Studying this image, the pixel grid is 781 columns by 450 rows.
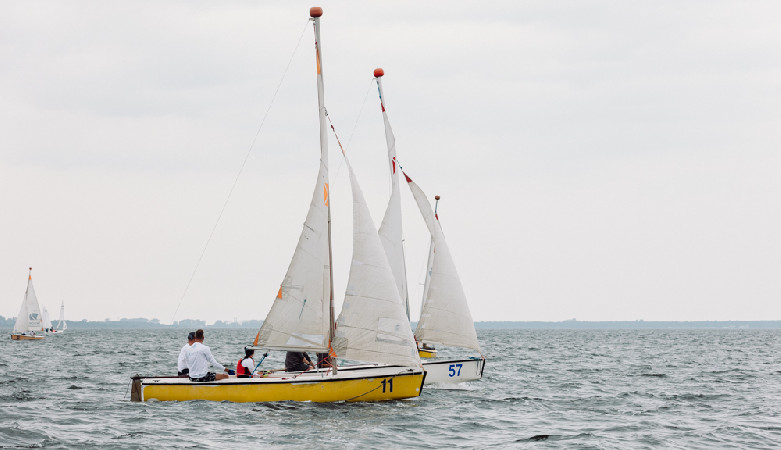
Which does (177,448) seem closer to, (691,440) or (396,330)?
(396,330)

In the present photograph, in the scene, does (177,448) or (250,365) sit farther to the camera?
(250,365)

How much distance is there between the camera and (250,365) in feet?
71.1

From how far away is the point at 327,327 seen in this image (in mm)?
21750

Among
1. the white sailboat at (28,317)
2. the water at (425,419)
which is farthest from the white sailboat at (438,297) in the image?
the white sailboat at (28,317)

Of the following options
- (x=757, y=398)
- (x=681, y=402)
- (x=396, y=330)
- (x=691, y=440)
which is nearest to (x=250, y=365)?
(x=396, y=330)

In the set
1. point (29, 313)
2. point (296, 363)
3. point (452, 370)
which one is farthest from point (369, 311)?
point (29, 313)

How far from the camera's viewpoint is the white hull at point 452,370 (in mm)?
27641

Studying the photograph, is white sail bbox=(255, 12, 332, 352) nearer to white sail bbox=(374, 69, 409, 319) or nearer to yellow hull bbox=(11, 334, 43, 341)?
white sail bbox=(374, 69, 409, 319)

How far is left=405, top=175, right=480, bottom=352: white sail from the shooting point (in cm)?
2864

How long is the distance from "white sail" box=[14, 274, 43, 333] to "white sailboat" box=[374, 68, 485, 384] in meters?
66.9

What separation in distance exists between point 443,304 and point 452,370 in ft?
7.59

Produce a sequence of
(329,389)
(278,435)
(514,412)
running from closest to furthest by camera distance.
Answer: (278,435), (329,389), (514,412)

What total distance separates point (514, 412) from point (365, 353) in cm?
470

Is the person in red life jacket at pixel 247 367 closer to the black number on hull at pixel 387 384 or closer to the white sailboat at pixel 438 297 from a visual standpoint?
the black number on hull at pixel 387 384
